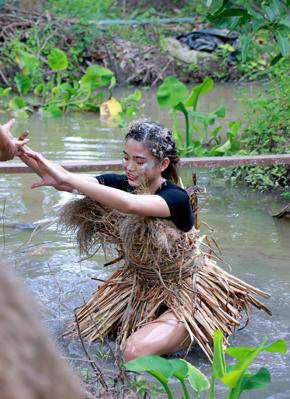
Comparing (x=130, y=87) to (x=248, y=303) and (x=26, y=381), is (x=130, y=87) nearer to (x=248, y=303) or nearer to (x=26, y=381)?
(x=248, y=303)

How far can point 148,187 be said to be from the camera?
3395mm

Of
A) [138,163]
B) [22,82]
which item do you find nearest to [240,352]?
[138,163]

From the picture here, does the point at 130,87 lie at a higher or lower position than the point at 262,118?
lower

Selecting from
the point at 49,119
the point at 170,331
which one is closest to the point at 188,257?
the point at 170,331

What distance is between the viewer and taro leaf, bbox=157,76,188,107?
22.6 ft

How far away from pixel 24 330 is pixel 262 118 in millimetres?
6742

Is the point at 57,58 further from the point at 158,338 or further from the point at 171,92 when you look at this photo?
the point at 158,338

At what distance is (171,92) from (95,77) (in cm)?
277

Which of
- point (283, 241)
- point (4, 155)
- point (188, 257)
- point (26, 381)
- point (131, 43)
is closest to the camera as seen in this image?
point (26, 381)

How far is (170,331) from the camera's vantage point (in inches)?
130

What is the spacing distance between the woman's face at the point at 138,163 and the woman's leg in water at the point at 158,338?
25.0 inches

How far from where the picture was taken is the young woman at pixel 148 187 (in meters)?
3.15

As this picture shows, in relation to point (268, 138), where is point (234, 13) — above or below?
above

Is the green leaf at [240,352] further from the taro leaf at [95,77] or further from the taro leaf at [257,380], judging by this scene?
the taro leaf at [95,77]
